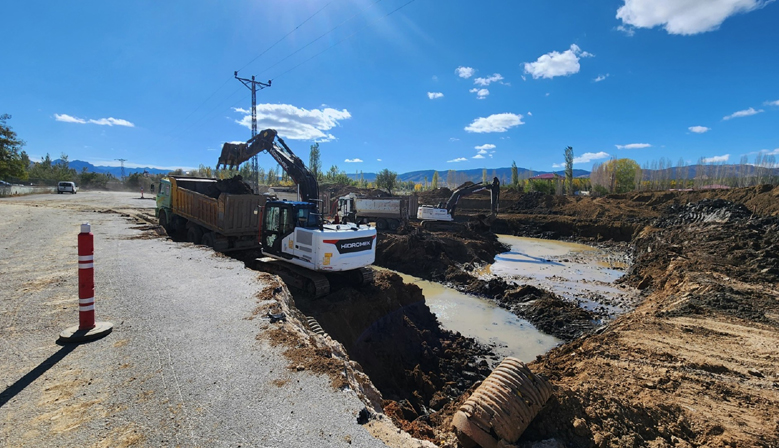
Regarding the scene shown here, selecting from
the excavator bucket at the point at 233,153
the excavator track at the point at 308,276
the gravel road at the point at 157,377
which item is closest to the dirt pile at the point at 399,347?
the excavator track at the point at 308,276

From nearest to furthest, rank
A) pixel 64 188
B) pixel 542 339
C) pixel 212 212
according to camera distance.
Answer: pixel 542 339, pixel 212 212, pixel 64 188

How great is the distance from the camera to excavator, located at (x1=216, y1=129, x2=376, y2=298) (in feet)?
27.2

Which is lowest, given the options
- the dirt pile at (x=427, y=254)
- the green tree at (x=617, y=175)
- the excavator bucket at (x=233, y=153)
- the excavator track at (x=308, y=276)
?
the dirt pile at (x=427, y=254)

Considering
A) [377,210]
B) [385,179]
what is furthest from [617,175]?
[377,210]

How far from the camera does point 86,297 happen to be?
172 inches

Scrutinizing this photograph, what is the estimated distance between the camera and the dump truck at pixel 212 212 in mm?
11547

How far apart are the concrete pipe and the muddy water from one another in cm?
509

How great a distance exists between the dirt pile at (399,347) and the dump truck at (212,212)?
4.61 meters

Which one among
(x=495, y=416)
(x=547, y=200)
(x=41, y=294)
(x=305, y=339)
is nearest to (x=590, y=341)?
(x=495, y=416)

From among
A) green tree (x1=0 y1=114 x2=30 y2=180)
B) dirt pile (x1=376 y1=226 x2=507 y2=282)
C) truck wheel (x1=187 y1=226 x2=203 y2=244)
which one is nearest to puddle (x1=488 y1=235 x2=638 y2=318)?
dirt pile (x1=376 y1=226 x2=507 y2=282)

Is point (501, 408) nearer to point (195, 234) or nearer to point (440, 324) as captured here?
point (440, 324)

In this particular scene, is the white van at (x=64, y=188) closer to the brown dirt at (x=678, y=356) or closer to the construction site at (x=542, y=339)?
the construction site at (x=542, y=339)

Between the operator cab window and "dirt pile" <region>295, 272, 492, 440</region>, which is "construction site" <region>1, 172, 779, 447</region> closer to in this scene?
"dirt pile" <region>295, 272, 492, 440</region>

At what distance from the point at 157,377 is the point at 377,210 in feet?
79.4
